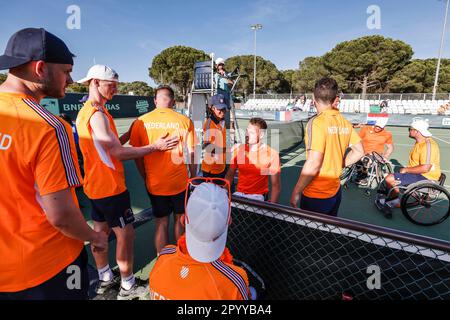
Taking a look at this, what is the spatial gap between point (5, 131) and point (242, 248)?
2.23 m

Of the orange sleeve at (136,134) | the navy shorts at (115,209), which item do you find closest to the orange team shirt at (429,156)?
the orange sleeve at (136,134)

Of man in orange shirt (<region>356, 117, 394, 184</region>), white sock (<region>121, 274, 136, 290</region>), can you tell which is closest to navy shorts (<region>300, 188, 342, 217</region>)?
white sock (<region>121, 274, 136, 290</region>)

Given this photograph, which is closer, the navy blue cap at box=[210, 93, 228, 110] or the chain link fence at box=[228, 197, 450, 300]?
the chain link fence at box=[228, 197, 450, 300]

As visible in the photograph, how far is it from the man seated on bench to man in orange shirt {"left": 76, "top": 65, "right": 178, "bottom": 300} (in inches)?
163

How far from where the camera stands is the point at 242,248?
8.66 ft

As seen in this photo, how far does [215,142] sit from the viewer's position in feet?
13.8

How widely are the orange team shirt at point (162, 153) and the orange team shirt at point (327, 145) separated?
138 centimetres

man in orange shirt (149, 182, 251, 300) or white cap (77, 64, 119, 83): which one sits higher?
white cap (77, 64, 119, 83)

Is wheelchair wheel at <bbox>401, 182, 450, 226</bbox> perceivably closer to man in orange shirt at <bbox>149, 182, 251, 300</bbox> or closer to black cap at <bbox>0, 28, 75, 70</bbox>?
man in orange shirt at <bbox>149, 182, 251, 300</bbox>

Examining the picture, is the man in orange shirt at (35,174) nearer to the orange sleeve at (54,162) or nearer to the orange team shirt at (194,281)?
the orange sleeve at (54,162)

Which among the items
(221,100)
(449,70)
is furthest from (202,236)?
(449,70)

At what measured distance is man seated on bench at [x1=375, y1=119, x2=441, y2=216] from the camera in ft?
13.5

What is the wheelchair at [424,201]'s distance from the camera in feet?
12.9

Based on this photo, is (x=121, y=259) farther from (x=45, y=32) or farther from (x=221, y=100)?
(x=221, y=100)
